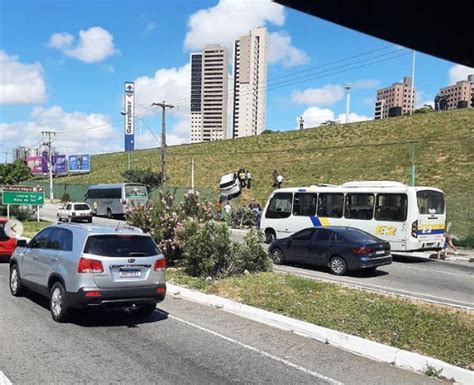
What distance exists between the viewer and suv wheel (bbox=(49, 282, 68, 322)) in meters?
8.12

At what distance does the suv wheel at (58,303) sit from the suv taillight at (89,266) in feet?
1.78

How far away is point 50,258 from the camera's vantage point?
890 centimetres

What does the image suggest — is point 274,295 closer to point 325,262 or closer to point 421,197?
point 325,262

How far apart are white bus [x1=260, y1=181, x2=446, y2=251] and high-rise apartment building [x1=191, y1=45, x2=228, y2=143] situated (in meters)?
63.6

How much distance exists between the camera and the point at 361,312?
343 inches

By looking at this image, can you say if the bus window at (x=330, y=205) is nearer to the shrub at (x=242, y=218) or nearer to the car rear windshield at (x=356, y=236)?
the car rear windshield at (x=356, y=236)

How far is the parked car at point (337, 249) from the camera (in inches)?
587

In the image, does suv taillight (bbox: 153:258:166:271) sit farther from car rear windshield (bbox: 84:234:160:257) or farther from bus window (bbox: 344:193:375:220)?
bus window (bbox: 344:193:375:220)

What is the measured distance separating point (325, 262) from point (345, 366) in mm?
9663

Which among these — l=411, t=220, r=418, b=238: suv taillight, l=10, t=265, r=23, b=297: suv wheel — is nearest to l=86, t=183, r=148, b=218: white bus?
l=411, t=220, r=418, b=238: suv taillight

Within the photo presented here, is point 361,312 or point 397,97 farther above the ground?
point 397,97

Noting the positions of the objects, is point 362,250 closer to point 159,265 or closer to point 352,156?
point 159,265

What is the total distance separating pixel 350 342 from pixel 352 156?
44.2 metres

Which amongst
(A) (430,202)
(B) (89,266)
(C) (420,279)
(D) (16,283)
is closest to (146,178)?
(A) (430,202)
